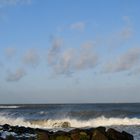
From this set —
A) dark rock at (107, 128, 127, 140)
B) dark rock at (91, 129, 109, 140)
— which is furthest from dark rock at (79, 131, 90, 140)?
dark rock at (107, 128, 127, 140)

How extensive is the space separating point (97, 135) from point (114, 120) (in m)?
27.9

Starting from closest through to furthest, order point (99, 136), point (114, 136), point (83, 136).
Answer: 1. point (99, 136)
2. point (83, 136)
3. point (114, 136)

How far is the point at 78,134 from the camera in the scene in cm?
1911

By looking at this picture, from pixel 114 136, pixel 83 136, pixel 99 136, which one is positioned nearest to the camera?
pixel 99 136

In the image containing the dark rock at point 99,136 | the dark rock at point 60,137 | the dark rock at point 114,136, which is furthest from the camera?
the dark rock at point 114,136

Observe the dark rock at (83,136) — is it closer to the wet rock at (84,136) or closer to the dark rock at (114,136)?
the wet rock at (84,136)

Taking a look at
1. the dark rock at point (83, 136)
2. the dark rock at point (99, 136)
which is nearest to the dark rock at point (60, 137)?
the dark rock at point (83, 136)

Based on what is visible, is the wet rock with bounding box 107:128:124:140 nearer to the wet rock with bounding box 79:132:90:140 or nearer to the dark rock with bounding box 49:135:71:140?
the wet rock with bounding box 79:132:90:140

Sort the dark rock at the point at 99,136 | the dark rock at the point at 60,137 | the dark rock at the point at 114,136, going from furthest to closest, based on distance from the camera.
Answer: the dark rock at the point at 114,136 < the dark rock at the point at 60,137 < the dark rock at the point at 99,136

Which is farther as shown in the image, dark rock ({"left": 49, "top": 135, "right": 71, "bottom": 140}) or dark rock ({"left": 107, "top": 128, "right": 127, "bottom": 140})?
dark rock ({"left": 107, "top": 128, "right": 127, "bottom": 140})

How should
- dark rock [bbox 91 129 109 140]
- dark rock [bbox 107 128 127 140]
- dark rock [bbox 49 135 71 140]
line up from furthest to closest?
dark rock [bbox 107 128 127 140], dark rock [bbox 49 135 71 140], dark rock [bbox 91 129 109 140]

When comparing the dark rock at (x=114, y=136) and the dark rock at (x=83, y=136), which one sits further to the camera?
the dark rock at (x=114, y=136)

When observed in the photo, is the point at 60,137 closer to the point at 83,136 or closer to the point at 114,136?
the point at 83,136

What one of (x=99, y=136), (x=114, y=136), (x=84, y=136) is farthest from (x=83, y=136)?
(x=114, y=136)
